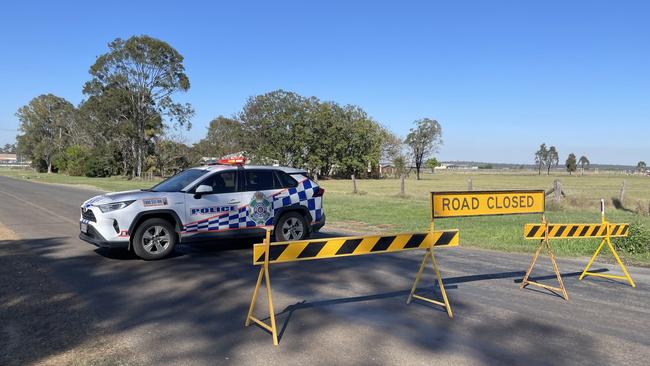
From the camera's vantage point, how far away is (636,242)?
33.8 feet

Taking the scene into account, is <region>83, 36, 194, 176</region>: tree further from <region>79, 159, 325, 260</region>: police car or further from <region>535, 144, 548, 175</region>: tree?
<region>535, 144, 548, 175</region>: tree

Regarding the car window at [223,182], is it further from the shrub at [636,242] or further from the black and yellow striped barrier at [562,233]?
the shrub at [636,242]

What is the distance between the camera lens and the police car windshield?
9.26 meters

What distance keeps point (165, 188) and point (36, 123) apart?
313 feet

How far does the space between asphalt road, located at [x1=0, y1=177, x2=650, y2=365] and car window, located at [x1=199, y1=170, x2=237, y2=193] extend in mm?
1242

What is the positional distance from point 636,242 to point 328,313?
786 cm

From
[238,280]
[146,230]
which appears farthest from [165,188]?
[238,280]

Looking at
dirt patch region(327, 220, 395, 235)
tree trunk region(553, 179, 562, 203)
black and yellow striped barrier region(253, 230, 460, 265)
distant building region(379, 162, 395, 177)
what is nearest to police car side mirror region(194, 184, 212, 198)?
black and yellow striped barrier region(253, 230, 460, 265)

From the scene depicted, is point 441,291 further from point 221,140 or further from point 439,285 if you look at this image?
point 221,140

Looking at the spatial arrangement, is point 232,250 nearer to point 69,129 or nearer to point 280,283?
point 280,283

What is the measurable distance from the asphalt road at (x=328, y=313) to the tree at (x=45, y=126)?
89674mm

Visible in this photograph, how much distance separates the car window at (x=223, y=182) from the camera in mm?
9297

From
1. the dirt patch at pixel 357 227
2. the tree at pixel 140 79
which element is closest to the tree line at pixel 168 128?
the tree at pixel 140 79

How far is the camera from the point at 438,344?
4.69m
